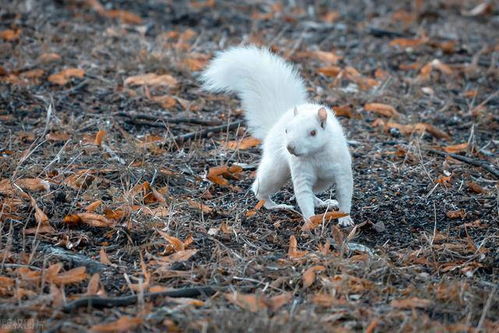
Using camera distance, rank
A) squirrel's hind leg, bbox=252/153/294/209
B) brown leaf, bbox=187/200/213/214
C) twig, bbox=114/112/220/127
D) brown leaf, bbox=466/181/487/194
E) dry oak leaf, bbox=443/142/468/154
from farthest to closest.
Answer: twig, bbox=114/112/220/127, dry oak leaf, bbox=443/142/468/154, brown leaf, bbox=466/181/487/194, squirrel's hind leg, bbox=252/153/294/209, brown leaf, bbox=187/200/213/214

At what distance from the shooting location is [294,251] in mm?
3461

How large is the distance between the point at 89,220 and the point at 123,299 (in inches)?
32.0

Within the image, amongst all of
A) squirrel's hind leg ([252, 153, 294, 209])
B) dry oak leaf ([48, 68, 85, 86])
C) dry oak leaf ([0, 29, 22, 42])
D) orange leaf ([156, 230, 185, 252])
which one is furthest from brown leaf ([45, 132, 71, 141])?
dry oak leaf ([0, 29, 22, 42])

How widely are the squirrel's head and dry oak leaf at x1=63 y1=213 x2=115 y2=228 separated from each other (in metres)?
0.88

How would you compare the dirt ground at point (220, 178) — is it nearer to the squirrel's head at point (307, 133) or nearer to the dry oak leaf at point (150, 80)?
the dry oak leaf at point (150, 80)

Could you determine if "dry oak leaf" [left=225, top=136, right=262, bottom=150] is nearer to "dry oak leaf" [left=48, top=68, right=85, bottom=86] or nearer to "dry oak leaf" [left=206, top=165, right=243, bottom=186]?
"dry oak leaf" [left=206, top=165, right=243, bottom=186]

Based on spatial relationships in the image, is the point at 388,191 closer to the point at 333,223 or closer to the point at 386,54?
the point at 333,223

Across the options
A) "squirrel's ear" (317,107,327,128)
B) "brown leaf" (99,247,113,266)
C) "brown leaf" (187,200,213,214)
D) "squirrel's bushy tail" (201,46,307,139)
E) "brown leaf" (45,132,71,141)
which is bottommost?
"brown leaf" (45,132,71,141)

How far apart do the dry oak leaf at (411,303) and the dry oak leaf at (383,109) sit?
2.67m

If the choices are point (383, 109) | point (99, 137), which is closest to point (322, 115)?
point (99, 137)

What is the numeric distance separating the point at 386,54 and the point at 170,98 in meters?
2.18

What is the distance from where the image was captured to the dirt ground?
2.96 m

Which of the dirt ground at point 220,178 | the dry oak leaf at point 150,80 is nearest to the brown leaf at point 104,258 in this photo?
the dirt ground at point 220,178

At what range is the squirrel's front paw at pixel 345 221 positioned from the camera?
3.83 metres
